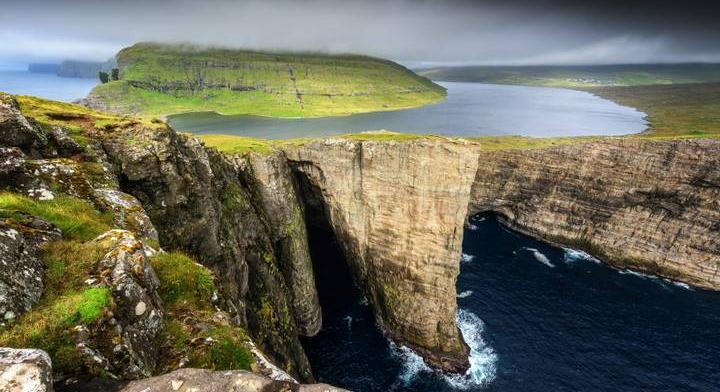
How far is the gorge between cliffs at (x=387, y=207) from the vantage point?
1045 inches

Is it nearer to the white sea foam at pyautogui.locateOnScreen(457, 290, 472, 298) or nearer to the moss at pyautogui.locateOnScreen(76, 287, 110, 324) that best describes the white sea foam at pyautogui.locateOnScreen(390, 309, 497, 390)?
the white sea foam at pyautogui.locateOnScreen(457, 290, 472, 298)

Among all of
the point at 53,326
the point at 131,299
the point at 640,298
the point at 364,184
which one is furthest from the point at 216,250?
the point at 640,298

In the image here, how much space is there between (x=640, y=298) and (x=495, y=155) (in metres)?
44.4

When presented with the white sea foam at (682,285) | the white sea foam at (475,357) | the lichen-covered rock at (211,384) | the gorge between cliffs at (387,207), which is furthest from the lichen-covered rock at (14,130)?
the white sea foam at (682,285)

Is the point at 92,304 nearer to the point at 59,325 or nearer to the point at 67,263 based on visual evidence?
the point at 59,325

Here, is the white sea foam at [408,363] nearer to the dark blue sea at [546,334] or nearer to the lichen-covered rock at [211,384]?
the dark blue sea at [546,334]

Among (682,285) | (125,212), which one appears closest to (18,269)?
(125,212)

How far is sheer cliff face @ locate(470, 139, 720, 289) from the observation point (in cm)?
7344

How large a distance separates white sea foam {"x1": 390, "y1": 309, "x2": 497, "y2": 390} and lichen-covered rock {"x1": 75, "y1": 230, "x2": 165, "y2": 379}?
127 ft

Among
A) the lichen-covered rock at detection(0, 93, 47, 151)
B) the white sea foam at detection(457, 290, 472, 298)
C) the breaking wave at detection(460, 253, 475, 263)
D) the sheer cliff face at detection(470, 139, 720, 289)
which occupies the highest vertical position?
the lichen-covered rock at detection(0, 93, 47, 151)

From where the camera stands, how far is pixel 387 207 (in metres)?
51.1

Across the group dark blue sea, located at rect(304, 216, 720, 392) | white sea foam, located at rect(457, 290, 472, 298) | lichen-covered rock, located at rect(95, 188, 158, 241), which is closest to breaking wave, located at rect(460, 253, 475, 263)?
dark blue sea, located at rect(304, 216, 720, 392)

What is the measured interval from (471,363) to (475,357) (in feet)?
4.77

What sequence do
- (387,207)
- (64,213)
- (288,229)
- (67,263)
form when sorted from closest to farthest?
(67,263)
(64,213)
(288,229)
(387,207)
